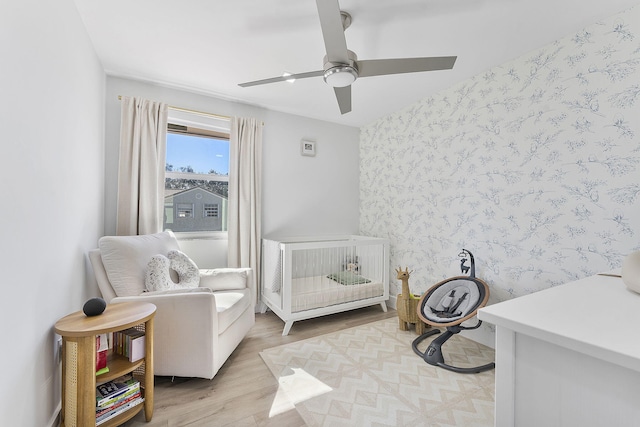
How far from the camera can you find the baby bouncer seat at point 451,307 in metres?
2.01

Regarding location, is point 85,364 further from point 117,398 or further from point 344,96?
point 344,96

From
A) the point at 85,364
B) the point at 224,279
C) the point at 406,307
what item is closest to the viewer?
the point at 85,364

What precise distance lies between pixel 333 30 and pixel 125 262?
196cm

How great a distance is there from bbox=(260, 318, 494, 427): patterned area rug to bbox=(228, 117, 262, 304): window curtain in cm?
106

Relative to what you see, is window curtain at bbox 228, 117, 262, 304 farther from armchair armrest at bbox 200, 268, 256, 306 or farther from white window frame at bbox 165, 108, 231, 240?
armchair armrest at bbox 200, 268, 256, 306

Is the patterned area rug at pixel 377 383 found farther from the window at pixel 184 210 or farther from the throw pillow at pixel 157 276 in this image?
the window at pixel 184 210

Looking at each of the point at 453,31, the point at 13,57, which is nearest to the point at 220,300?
the point at 13,57

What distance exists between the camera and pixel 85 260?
6.35ft

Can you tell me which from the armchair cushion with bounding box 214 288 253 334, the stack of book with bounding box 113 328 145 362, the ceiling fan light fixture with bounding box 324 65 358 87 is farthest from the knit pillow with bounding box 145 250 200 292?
the ceiling fan light fixture with bounding box 324 65 358 87

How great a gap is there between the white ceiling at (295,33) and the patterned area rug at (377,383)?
94.0 inches

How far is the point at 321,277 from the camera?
3.04 metres

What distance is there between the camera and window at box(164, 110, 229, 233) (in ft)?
9.35

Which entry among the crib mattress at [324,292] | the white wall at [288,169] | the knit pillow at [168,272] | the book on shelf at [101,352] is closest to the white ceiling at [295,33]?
the white wall at [288,169]

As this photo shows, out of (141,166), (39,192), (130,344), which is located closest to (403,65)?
(39,192)
